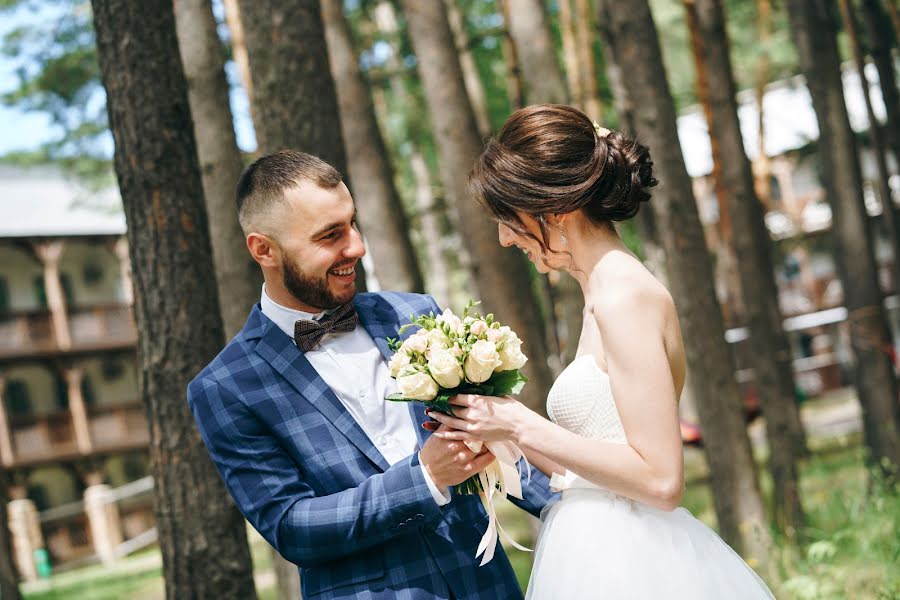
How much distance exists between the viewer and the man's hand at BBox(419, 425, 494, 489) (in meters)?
3.12

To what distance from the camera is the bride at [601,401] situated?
3090mm

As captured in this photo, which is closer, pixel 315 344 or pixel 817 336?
pixel 315 344

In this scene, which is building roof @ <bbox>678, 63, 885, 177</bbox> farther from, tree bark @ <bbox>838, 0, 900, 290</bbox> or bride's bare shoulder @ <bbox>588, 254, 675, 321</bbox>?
bride's bare shoulder @ <bbox>588, 254, 675, 321</bbox>

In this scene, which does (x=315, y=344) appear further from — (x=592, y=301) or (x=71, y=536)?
(x=71, y=536)

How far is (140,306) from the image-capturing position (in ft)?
17.3

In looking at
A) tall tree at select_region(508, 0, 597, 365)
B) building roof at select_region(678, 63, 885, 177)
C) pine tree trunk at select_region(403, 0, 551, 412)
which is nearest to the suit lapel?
pine tree trunk at select_region(403, 0, 551, 412)

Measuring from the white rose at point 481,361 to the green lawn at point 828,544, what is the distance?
3.46 meters

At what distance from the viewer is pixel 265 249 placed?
Result: 11.3ft

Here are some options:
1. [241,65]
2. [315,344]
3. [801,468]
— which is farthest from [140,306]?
[801,468]

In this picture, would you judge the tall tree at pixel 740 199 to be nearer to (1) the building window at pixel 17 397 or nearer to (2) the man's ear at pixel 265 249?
(2) the man's ear at pixel 265 249

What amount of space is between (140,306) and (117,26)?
1.43 metres

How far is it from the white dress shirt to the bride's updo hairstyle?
0.66m

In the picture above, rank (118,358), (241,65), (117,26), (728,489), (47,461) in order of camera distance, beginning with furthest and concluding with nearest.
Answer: (118,358)
(47,461)
(241,65)
(728,489)
(117,26)

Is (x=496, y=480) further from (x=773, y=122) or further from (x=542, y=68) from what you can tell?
(x=773, y=122)
